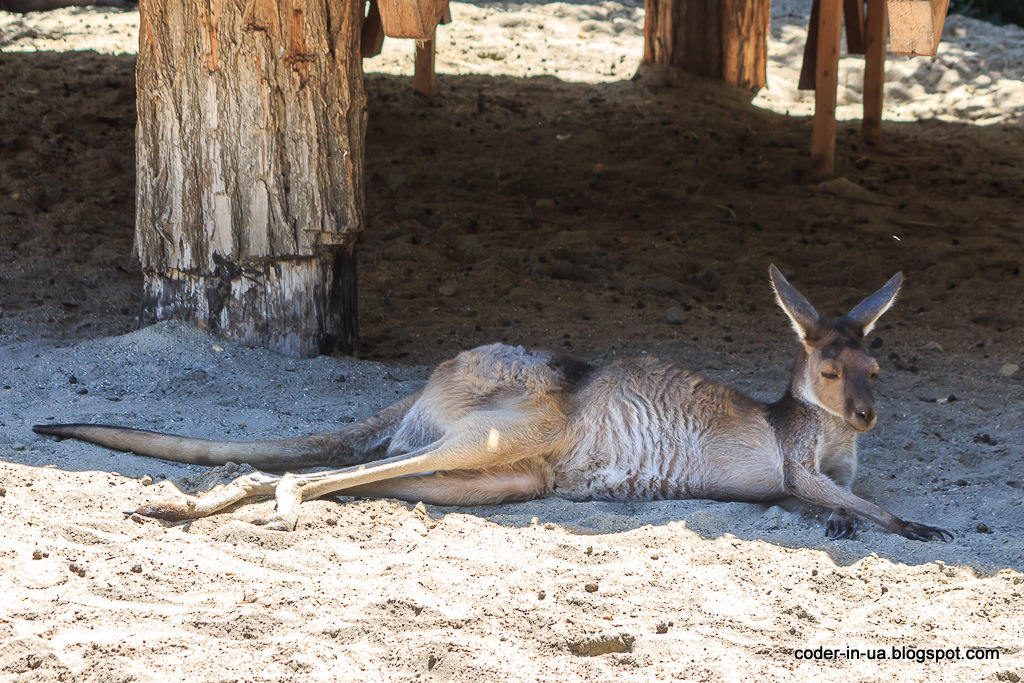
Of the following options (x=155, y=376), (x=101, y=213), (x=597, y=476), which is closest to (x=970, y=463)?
(x=597, y=476)

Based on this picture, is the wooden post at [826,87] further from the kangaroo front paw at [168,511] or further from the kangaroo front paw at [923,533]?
the kangaroo front paw at [168,511]

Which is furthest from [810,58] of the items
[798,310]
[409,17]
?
[798,310]

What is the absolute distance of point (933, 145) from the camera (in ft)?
32.1

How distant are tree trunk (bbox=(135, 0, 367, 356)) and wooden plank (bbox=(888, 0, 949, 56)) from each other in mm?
2494

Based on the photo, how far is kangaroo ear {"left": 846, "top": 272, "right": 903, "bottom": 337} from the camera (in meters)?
3.85

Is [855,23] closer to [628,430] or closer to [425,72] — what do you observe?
[425,72]

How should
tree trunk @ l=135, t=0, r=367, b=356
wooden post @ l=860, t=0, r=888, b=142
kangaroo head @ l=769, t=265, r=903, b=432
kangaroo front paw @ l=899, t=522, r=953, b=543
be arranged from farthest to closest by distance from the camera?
wooden post @ l=860, t=0, r=888, b=142 → tree trunk @ l=135, t=0, r=367, b=356 → kangaroo head @ l=769, t=265, r=903, b=432 → kangaroo front paw @ l=899, t=522, r=953, b=543

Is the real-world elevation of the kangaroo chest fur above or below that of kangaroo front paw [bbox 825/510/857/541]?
above

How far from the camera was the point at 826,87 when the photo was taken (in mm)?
8375

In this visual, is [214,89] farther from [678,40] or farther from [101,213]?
[678,40]

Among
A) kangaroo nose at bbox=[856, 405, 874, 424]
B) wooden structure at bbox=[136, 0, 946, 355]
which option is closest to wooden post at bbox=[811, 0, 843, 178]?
wooden structure at bbox=[136, 0, 946, 355]

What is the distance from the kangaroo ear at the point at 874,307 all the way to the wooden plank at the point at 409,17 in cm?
209

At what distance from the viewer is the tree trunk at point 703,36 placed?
35.2 ft

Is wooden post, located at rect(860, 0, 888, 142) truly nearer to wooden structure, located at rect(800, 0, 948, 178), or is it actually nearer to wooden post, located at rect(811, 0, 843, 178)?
wooden structure, located at rect(800, 0, 948, 178)
